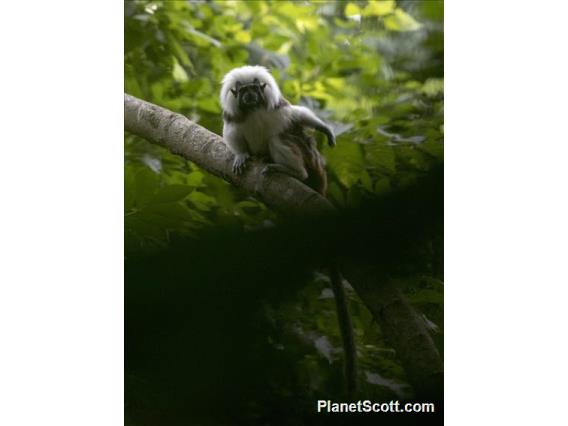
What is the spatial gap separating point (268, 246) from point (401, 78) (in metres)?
1.08

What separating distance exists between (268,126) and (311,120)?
181mm

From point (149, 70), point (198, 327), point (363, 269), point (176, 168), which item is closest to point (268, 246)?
point (363, 269)

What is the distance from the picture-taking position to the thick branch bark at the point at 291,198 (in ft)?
9.19

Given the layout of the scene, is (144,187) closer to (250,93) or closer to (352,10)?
(250,93)

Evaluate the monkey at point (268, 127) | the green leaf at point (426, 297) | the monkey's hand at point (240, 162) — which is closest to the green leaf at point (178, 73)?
the monkey at point (268, 127)

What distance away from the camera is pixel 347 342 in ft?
10.4

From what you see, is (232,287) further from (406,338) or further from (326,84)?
(326,84)

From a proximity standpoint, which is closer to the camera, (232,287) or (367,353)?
(232,287)

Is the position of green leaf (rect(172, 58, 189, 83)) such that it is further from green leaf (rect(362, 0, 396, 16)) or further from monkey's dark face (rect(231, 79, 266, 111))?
green leaf (rect(362, 0, 396, 16))

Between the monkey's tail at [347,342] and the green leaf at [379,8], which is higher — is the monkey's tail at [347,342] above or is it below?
below

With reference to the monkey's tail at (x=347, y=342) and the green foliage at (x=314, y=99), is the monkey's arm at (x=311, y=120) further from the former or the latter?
the monkey's tail at (x=347, y=342)

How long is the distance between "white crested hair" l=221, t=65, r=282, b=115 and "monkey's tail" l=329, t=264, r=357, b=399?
83cm

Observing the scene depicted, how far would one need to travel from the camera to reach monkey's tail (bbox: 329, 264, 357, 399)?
3.16m

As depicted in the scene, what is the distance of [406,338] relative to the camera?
9.17 ft
